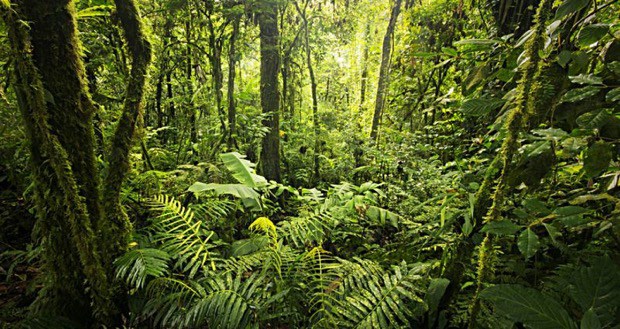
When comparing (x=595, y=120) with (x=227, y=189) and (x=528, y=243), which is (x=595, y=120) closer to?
(x=528, y=243)

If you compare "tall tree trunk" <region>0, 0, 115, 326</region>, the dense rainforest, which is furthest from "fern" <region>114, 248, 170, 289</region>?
"tall tree trunk" <region>0, 0, 115, 326</region>

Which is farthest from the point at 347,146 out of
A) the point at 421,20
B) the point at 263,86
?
the point at 421,20

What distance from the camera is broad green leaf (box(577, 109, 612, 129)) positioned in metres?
1.01

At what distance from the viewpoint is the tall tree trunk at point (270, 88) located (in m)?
4.58

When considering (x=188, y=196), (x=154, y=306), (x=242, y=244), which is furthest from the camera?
(x=188, y=196)

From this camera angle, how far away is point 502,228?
1.27m

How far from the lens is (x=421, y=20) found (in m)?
5.08

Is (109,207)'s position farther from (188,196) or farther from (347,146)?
(347,146)

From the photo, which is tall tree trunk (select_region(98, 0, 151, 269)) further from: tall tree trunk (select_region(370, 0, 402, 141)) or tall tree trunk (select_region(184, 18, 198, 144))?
tall tree trunk (select_region(370, 0, 402, 141))

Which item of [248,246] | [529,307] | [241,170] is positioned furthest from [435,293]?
[241,170]

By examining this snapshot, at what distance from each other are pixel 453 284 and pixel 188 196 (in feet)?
8.70

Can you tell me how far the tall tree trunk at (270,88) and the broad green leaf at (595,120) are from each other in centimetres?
378

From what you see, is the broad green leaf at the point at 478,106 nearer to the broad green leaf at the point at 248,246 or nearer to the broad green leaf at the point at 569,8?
Answer: the broad green leaf at the point at 569,8

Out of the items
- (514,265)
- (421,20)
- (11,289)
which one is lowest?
(11,289)
